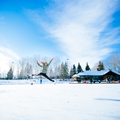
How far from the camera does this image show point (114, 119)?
7.07ft

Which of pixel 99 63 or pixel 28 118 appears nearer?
pixel 28 118

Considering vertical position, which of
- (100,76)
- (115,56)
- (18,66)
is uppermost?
(115,56)

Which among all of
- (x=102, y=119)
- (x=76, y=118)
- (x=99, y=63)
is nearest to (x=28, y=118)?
(x=76, y=118)

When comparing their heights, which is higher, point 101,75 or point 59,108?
point 59,108

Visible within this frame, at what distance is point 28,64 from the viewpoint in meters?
37.6

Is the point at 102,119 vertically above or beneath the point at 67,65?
beneath

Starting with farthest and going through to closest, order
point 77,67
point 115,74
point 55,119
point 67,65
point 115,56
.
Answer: point 77,67
point 67,65
point 115,56
point 115,74
point 55,119

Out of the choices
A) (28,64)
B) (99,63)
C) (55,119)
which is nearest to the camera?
(55,119)

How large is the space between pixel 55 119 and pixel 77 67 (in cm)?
6083

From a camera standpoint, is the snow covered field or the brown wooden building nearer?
the snow covered field

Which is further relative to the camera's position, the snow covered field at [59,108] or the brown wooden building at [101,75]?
the brown wooden building at [101,75]

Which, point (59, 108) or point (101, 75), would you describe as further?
point (101, 75)

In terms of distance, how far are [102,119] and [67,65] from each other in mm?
47063

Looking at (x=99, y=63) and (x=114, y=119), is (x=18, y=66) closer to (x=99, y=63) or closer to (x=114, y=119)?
(x=114, y=119)
